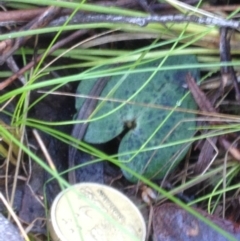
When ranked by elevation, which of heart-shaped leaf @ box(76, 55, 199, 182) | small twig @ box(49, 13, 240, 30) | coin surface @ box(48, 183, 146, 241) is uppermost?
small twig @ box(49, 13, 240, 30)

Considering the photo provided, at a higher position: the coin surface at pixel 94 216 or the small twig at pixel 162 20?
the small twig at pixel 162 20

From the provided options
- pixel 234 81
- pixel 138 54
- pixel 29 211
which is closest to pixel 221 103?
pixel 234 81

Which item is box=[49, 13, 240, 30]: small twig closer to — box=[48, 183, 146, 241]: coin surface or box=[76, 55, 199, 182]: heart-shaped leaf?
box=[76, 55, 199, 182]: heart-shaped leaf

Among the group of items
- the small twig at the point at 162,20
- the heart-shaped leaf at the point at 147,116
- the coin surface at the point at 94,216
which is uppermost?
the small twig at the point at 162,20

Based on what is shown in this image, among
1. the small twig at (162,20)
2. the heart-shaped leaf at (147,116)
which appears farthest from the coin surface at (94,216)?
the small twig at (162,20)

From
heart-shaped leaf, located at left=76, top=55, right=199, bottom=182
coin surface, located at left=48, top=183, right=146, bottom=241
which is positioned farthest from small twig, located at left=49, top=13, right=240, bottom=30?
coin surface, located at left=48, top=183, right=146, bottom=241

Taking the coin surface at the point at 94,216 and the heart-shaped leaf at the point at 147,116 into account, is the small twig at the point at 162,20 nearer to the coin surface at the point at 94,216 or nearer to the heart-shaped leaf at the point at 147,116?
the heart-shaped leaf at the point at 147,116

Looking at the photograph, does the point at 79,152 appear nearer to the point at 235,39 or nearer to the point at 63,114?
the point at 63,114
